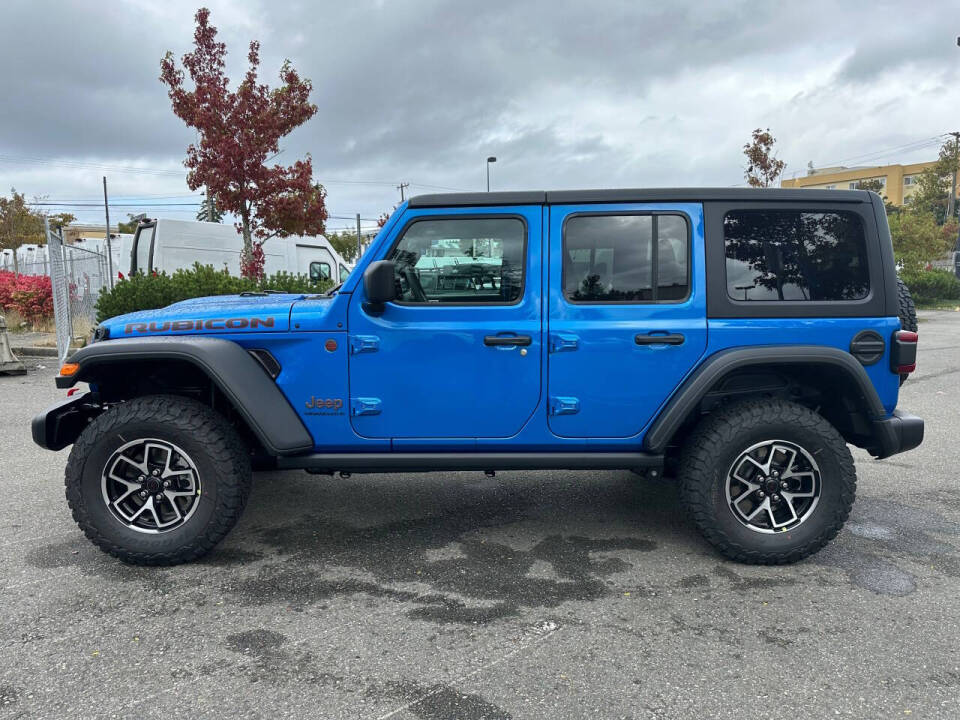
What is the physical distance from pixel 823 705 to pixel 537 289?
6.81 feet

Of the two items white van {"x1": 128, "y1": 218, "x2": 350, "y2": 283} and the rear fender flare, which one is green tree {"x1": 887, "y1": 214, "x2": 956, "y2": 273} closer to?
white van {"x1": 128, "y1": 218, "x2": 350, "y2": 283}

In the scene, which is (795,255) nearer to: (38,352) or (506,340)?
(506,340)

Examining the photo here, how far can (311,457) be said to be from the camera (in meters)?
3.43

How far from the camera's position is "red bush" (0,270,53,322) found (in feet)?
48.5

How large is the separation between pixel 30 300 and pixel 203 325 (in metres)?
14.1

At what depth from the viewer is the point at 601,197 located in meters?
3.42

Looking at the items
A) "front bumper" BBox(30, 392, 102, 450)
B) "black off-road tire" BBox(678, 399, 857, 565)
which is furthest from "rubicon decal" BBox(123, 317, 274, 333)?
"black off-road tire" BBox(678, 399, 857, 565)

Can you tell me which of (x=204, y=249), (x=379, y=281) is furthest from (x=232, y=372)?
(x=204, y=249)

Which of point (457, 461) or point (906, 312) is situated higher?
point (906, 312)

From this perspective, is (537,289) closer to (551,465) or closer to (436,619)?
(551,465)

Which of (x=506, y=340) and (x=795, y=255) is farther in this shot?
(x=795, y=255)

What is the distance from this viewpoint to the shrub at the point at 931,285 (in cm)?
2552

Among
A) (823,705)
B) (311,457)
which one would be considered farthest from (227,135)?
(823,705)

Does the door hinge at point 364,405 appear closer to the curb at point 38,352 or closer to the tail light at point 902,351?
the tail light at point 902,351
